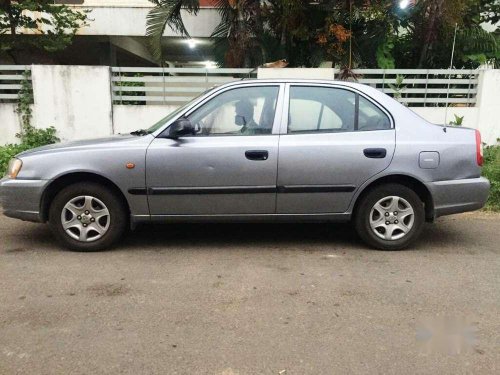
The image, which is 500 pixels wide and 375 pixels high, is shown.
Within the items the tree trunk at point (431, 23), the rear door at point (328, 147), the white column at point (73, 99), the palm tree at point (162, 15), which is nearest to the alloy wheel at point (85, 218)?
the rear door at point (328, 147)

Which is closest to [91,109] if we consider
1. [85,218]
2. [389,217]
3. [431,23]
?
[85,218]

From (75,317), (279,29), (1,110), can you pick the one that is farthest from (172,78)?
(75,317)

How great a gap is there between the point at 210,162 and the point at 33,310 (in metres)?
1.89

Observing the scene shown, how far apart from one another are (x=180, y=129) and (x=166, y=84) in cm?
446

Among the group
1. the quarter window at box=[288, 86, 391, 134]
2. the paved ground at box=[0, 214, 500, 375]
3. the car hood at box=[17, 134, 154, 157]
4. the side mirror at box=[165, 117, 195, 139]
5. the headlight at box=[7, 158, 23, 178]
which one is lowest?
the paved ground at box=[0, 214, 500, 375]

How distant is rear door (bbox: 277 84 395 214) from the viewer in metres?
4.49

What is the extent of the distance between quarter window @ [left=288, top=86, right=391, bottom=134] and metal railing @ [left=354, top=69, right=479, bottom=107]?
4.03 meters

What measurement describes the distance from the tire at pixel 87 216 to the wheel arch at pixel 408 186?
2261 millimetres

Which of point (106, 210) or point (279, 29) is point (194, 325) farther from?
point (279, 29)

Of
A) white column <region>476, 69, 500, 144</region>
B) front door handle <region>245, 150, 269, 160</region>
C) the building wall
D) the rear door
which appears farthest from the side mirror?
the building wall

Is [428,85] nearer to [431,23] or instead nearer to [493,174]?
[431,23]

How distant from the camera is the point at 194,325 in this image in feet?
10.5

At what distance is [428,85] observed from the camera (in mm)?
8531

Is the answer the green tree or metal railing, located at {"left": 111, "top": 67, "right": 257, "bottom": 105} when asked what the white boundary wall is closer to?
metal railing, located at {"left": 111, "top": 67, "right": 257, "bottom": 105}
